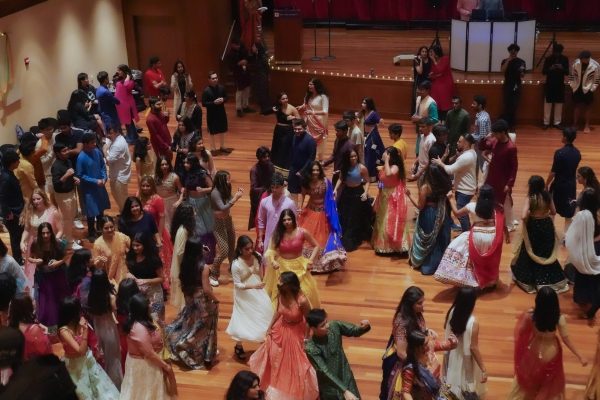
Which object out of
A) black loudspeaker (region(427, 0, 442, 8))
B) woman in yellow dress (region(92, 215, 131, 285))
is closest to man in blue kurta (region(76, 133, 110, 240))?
woman in yellow dress (region(92, 215, 131, 285))

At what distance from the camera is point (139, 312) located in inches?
233

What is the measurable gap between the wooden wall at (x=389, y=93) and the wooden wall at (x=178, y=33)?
1.40 m

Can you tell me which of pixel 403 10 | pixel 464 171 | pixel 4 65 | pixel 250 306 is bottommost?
pixel 250 306

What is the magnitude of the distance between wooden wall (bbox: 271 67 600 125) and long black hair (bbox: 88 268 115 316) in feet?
28.9

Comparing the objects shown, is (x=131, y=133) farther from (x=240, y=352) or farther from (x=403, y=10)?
(x=403, y=10)

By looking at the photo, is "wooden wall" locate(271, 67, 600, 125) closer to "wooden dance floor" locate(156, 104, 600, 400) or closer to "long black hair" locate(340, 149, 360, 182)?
"wooden dance floor" locate(156, 104, 600, 400)

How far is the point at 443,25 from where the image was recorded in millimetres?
18234

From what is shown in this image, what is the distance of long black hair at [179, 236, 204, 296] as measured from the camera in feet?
22.4

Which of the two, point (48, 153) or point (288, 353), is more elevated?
point (48, 153)

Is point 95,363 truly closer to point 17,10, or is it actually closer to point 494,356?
point 494,356

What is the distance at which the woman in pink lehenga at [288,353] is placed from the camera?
6148mm

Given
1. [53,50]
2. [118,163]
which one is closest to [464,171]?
[118,163]

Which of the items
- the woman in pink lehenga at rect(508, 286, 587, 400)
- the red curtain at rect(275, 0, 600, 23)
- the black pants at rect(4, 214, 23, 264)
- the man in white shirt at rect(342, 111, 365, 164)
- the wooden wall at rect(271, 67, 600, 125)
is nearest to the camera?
the woman in pink lehenga at rect(508, 286, 587, 400)

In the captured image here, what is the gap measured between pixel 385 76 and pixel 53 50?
534cm
